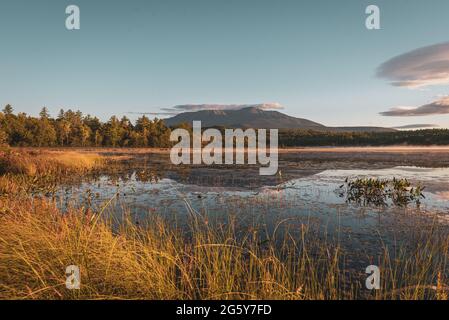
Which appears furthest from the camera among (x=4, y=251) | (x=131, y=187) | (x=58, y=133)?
(x=58, y=133)

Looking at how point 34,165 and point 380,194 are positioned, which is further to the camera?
point 34,165

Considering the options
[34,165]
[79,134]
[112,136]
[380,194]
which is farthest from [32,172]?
[79,134]

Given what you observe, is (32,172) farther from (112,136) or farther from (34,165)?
(112,136)

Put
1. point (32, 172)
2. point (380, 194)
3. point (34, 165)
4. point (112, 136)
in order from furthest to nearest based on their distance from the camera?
point (112, 136) < point (34, 165) < point (32, 172) < point (380, 194)

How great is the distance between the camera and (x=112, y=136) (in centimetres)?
9338

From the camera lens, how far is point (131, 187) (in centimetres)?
1622

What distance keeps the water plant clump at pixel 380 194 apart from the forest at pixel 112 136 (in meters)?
86.6

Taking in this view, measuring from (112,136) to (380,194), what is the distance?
300 feet

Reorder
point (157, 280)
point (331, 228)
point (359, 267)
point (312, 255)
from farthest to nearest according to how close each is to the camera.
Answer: point (331, 228) → point (312, 255) → point (359, 267) → point (157, 280)

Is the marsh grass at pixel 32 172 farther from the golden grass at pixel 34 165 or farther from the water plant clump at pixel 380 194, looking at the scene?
the water plant clump at pixel 380 194

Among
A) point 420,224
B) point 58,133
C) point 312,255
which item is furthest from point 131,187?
point 58,133

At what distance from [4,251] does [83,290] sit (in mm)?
1992

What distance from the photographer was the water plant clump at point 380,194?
1258cm
